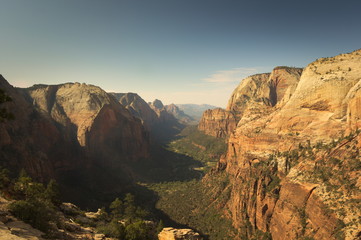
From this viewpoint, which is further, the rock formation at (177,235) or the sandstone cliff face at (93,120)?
the sandstone cliff face at (93,120)

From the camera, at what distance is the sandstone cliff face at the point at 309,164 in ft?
132

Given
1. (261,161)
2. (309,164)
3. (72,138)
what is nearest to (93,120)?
(72,138)

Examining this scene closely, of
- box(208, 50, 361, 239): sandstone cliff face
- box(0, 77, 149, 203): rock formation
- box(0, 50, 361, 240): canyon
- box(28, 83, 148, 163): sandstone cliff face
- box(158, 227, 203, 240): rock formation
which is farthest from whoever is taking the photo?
box(28, 83, 148, 163): sandstone cliff face

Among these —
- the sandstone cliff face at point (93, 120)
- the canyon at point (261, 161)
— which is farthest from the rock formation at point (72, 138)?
the canyon at point (261, 161)

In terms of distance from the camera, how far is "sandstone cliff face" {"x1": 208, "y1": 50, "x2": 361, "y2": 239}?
4028 centimetres

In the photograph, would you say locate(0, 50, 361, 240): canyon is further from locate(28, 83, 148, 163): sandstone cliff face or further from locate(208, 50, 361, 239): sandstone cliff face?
locate(28, 83, 148, 163): sandstone cliff face

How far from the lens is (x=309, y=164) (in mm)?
49438

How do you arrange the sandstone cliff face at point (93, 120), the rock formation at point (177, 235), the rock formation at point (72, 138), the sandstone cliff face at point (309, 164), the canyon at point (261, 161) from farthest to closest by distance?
1. the sandstone cliff face at point (93, 120)
2. the rock formation at point (72, 138)
3. the canyon at point (261, 161)
4. the sandstone cliff face at point (309, 164)
5. the rock formation at point (177, 235)

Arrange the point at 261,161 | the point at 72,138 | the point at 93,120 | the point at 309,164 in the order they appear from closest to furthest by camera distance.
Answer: the point at 309,164, the point at 261,161, the point at 72,138, the point at 93,120

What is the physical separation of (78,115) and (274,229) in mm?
118998

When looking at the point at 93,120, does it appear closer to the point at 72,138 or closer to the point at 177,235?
the point at 72,138

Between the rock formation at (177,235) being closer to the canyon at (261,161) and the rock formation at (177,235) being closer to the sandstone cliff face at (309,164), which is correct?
the canyon at (261,161)

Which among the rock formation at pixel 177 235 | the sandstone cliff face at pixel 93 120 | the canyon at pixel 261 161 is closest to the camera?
the rock formation at pixel 177 235

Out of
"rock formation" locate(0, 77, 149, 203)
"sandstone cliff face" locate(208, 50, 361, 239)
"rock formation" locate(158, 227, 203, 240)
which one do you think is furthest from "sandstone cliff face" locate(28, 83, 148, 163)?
"rock formation" locate(158, 227, 203, 240)
